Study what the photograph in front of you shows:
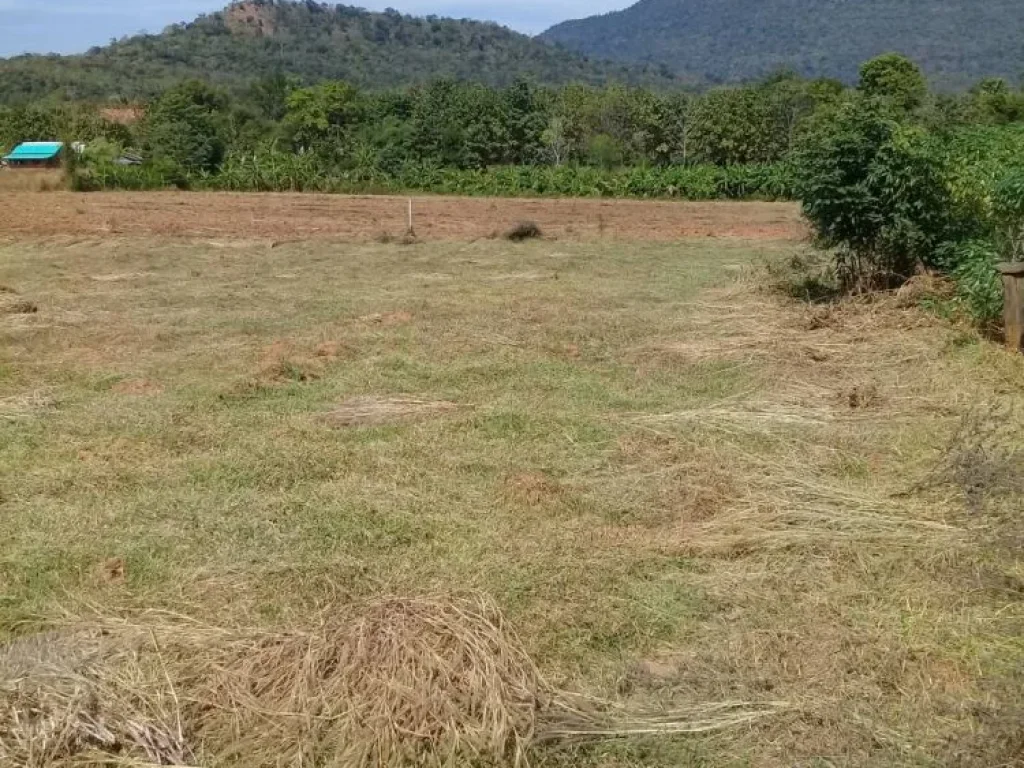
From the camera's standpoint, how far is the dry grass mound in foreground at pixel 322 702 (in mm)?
3613

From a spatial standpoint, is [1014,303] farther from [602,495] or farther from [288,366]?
[288,366]

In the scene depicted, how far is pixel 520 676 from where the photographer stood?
3.94 metres

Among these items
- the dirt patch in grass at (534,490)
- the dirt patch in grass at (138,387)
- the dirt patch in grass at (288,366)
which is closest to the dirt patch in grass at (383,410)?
the dirt patch in grass at (288,366)

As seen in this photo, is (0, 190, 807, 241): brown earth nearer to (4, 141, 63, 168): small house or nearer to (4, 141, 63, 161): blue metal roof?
(4, 141, 63, 168): small house

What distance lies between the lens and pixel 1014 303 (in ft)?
28.7

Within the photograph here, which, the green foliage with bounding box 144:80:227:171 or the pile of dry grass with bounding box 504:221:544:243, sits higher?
the green foliage with bounding box 144:80:227:171

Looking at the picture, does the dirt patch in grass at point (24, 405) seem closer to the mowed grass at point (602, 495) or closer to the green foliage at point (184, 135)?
the mowed grass at point (602, 495)

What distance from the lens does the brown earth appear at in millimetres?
22531

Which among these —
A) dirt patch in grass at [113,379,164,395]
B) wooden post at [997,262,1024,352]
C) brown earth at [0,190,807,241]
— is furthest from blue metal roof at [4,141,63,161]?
wooden post at [997,262,1024,352]

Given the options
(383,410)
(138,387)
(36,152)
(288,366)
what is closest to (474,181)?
(36,152)

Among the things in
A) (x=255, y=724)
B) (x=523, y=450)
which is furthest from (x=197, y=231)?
(x=255, y=724)

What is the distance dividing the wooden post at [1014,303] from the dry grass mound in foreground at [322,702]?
605 centimetres

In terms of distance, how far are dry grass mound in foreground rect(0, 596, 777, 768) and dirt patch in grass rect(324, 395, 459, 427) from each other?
3554mm

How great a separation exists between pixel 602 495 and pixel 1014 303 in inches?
182
